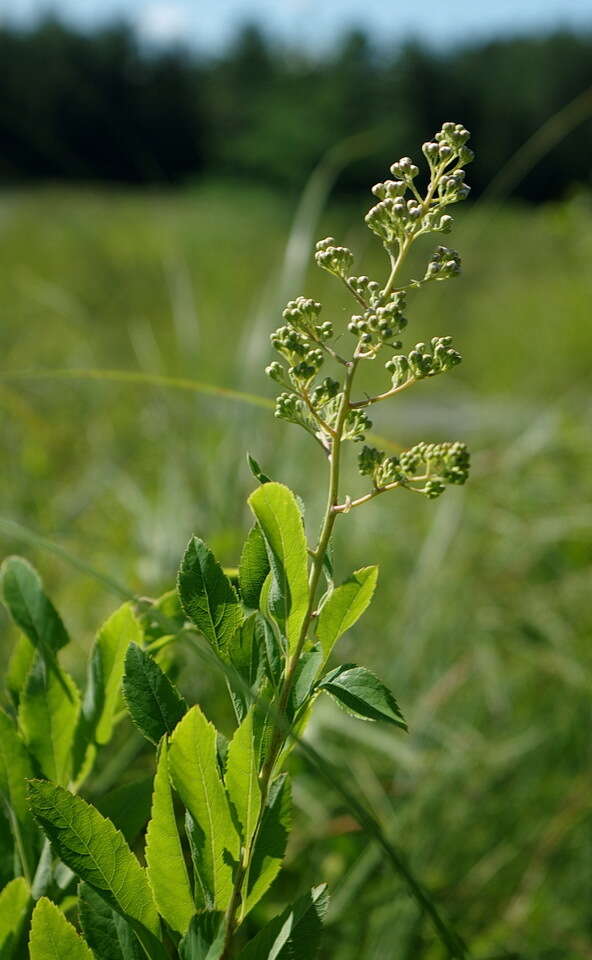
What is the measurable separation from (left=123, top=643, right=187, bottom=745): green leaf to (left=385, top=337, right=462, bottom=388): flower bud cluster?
0.36 ft

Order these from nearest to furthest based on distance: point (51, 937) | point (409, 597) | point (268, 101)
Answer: point (51, 937) → point (409, 597) → point (268, 101)

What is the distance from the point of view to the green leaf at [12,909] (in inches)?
10.4

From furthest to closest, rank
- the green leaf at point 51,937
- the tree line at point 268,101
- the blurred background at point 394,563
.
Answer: the tree line at point 268,101 < the blurred background at point 394,563 < the green leaf at point 51,937

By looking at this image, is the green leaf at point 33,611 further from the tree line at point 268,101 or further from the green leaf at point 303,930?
the tree line at point 268,101

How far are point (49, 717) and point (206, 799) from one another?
0.28 ft

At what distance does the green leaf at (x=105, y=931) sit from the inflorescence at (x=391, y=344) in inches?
5.4

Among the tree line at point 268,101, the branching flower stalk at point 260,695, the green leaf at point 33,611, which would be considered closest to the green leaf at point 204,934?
the branching flower stalk at point 260,695

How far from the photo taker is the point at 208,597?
9.9 inches

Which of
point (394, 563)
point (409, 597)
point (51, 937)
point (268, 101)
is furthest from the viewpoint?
point (268, 101)

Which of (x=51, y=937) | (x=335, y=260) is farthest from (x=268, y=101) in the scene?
(x=51, y=937)

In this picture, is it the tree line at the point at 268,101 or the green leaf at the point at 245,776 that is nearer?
the green leaf at the point at 245,776

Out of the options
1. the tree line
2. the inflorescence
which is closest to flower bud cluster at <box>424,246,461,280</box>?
the inflorescence

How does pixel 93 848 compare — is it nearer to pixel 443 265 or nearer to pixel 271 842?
pixel 271 842

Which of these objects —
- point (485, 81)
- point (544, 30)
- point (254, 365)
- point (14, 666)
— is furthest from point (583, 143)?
point (14, 666)
